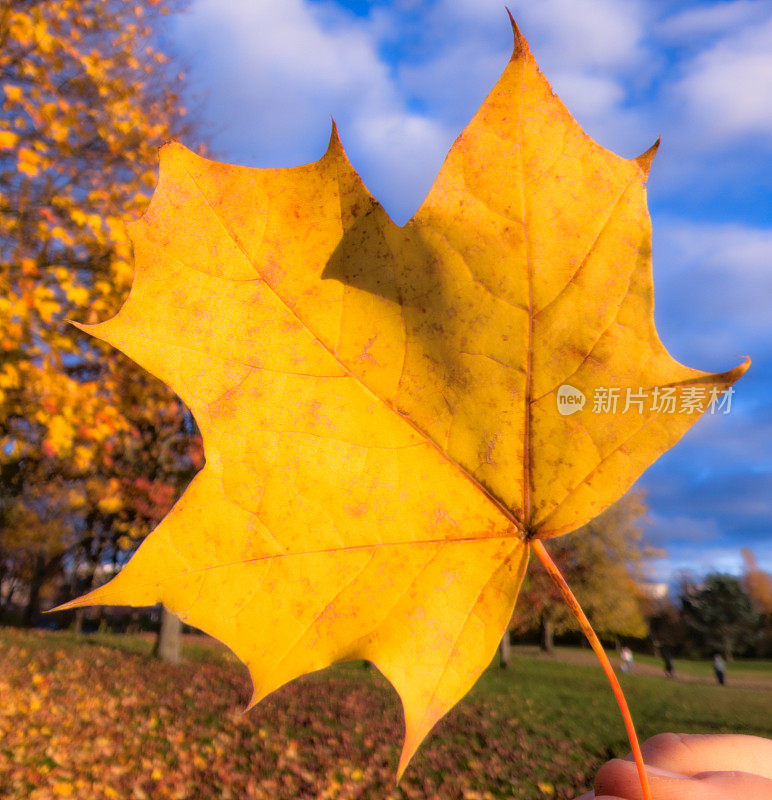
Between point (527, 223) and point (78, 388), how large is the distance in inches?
325

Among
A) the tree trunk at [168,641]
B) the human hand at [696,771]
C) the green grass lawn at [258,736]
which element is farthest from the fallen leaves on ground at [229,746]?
the human hand at [696,771]

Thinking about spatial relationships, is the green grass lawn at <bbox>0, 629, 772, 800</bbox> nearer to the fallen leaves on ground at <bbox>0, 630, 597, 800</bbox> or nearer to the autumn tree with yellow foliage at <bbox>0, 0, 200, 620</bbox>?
the fallen leaves on ground at <bbox>0, 630, 597, 800</bbox>

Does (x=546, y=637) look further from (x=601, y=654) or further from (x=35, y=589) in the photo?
(x=601, y=654)

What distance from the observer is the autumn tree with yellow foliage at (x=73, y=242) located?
24.6ft

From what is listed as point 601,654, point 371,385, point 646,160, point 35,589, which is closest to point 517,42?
point 646,160

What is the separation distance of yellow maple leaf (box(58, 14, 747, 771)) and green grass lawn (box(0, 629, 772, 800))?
6.58m

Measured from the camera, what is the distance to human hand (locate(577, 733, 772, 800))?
3.01 feet

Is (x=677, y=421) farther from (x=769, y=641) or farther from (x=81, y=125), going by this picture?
(x=769, y=641)

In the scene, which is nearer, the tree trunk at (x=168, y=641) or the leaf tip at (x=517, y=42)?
the leaf tip at (x=517, y=42)

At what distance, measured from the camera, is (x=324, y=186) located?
0.76 meters

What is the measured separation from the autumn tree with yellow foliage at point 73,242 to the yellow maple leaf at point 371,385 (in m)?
6.83

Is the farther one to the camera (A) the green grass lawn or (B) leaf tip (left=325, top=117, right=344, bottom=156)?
(A) the green grass lawn

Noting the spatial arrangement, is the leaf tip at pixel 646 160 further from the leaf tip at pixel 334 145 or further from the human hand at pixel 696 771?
the human hand at pixel 696 771

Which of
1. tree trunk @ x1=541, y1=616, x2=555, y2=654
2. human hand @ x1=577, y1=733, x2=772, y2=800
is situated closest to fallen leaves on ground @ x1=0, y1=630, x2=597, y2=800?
human hand @ x1=577, y1=733, x2=772, y2=800
